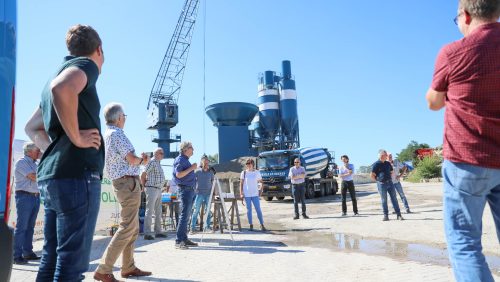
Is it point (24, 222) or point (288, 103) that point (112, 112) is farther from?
point (288, 103)

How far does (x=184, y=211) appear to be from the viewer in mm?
6574

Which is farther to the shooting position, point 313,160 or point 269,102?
point 269,102

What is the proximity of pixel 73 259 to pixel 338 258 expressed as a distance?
4.07m

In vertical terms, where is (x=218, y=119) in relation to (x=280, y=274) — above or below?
above

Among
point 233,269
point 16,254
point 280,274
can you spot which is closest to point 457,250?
point 280,274

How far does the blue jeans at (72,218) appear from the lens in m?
2.17

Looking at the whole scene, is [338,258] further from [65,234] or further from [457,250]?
[65,234]

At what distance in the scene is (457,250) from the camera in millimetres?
2115

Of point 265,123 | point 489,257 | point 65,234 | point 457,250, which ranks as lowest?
point 489,257

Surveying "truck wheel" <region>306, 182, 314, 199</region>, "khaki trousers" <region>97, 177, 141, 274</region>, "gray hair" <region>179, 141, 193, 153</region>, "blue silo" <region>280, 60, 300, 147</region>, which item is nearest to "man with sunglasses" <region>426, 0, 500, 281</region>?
"khaki trousers" <region>97, 177, 141, 274</region>

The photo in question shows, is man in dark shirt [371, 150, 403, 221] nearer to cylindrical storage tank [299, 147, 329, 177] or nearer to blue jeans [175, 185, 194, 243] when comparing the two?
blue jeans [175, 185, 194, 243]

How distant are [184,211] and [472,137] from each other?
5.22 metres

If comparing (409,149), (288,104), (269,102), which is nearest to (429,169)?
(288,104)

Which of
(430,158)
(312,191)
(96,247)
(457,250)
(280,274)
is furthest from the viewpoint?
(430,158)
